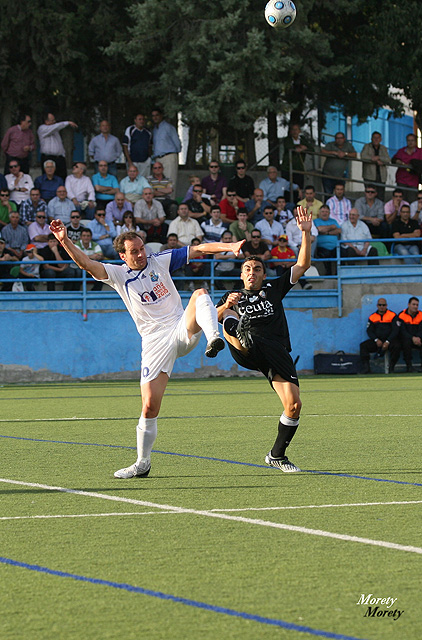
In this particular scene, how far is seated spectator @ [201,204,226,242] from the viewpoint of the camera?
21.2 meters

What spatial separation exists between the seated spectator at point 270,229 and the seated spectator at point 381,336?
2.60 meters

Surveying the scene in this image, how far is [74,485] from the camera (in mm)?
7742

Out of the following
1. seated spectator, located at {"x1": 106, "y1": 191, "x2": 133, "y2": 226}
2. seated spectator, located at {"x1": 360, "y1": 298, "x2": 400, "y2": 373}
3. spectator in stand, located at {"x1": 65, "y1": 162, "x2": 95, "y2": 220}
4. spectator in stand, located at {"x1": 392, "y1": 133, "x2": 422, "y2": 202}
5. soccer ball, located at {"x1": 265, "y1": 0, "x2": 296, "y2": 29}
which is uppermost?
soccer ball, located at {"x1": 265, "y1": 0, "x2": 296, "y2": 29}

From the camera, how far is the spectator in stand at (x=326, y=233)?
72.2ft

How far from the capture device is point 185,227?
21078 millimetres

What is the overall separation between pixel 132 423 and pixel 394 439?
3.44 meters

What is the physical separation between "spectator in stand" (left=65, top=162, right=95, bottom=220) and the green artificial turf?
10.2m

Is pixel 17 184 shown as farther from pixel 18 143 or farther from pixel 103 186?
pixel 103 186

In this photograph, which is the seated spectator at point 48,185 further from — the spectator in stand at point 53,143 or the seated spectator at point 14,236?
the seated spectator at point 14,236

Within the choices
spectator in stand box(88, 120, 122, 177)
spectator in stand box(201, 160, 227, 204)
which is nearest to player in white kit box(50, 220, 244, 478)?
spectator in stand box(201, 160, 227, 204)

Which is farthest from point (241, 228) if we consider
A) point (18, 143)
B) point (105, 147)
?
point (18, 143)

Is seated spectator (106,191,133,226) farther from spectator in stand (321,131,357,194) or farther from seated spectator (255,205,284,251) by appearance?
spectator in stand (321,131,357,194)

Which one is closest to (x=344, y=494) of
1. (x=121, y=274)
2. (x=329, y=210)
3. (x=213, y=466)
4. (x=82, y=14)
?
(x=213, y=466)

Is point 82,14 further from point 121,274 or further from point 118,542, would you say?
point 118,542
